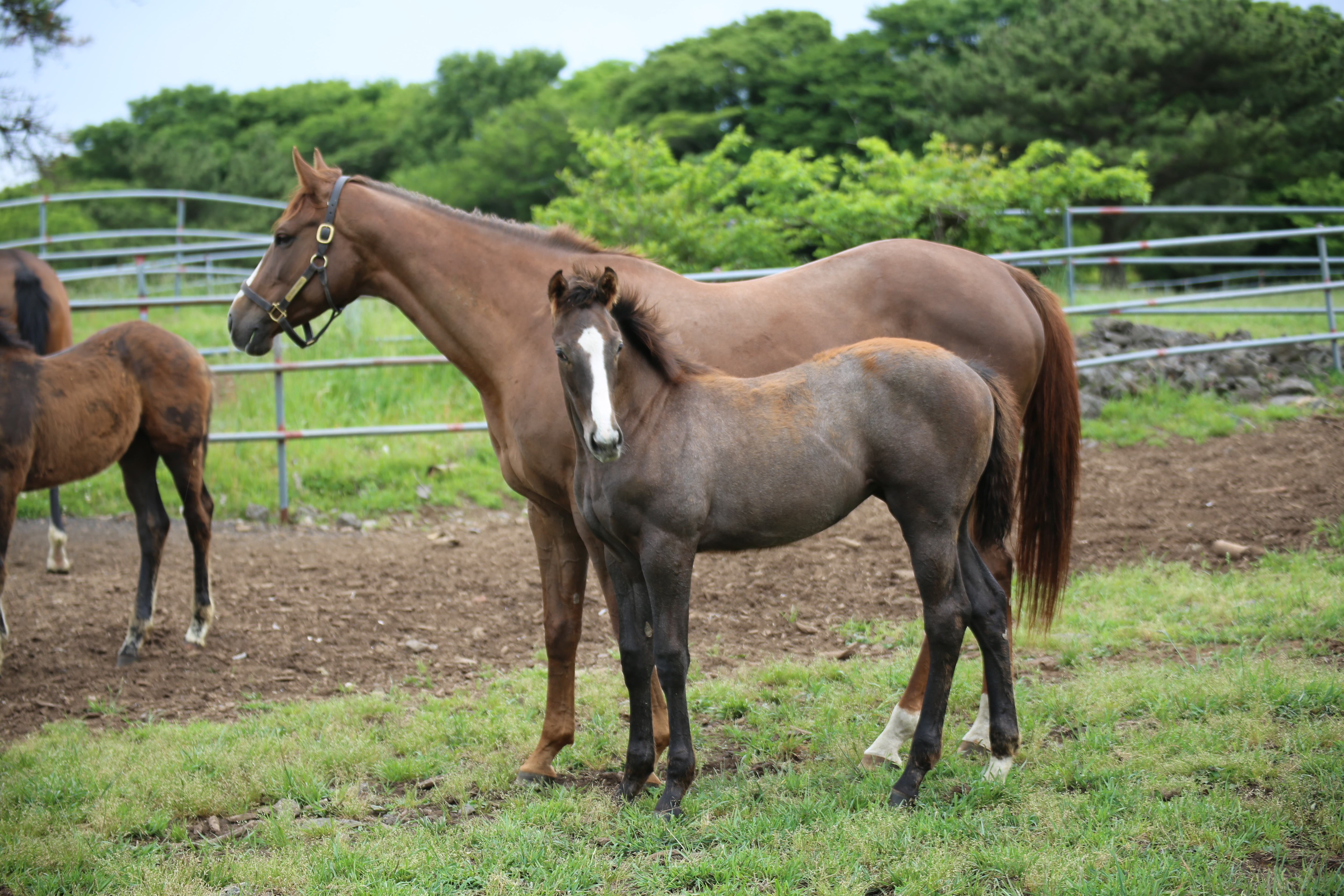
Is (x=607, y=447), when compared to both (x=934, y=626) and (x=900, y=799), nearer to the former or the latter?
(x=934, y=626)

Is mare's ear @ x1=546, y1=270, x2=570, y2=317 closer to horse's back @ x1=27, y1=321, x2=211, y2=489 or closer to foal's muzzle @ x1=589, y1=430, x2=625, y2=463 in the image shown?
foal's muzzle @ x1=589, y1=430, x2=625, y2=463

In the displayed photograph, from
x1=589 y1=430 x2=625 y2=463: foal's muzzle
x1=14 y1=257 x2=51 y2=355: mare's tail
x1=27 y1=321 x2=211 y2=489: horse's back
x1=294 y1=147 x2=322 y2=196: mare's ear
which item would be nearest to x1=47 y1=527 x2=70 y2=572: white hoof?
x1=14 y1=257 x2=51 y2=355: mare's tail

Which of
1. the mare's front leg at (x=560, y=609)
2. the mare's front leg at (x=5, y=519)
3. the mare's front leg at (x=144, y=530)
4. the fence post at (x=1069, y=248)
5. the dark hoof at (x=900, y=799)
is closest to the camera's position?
the dark hoof at (x=900, y=799)

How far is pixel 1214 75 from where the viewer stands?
22984 mm

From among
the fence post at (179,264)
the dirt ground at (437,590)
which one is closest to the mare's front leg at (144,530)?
the dirt ground at (437,590)

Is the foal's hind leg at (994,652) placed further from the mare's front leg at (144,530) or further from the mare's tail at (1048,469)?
the mare's front leg at (144,530)

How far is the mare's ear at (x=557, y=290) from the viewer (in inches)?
122

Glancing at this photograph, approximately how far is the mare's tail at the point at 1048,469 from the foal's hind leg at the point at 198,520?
4.56 metres

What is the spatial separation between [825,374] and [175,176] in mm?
33276

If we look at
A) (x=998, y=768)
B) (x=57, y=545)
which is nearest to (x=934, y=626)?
(x=998, y=768)

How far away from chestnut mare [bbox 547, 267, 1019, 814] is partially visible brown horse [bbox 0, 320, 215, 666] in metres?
3.56

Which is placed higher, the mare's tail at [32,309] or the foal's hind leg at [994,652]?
the mare's tail at [32,309]

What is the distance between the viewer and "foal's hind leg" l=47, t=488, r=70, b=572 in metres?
7.03

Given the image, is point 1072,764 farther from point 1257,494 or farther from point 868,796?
point 1257,494
